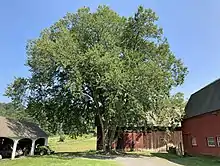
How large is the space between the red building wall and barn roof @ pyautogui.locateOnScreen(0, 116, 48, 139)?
746 inches

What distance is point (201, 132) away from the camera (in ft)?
86.4

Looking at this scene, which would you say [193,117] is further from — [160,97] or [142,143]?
[142,143]

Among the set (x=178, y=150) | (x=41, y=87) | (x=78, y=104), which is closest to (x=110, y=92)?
(x=78, y=104)

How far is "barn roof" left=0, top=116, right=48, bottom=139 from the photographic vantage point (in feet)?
92.2

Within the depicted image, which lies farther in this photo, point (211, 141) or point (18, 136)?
point (18, 136)

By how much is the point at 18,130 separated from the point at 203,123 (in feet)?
70.7

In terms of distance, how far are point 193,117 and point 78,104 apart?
13742mm

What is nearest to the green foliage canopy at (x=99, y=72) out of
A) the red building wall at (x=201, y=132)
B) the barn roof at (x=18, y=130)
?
the barn roof at (x=18, y=130)

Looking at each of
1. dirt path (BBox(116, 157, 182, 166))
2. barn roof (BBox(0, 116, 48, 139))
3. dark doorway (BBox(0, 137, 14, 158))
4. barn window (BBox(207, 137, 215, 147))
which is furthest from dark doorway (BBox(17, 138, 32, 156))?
barn window (BBox(207, 137, 215, 147))

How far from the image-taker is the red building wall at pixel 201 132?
23.3 m

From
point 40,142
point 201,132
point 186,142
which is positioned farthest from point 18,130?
point 201,132

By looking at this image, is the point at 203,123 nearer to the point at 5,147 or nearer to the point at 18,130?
the point at 18,130

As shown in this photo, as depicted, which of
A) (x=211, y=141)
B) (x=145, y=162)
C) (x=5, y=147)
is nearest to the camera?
(x=145, y=162)

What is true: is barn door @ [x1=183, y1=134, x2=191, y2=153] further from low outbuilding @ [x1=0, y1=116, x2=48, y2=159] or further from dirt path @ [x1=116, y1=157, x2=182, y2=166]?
low outbuilding @ [x1=0, y1=116, x2=48, y2=159]
